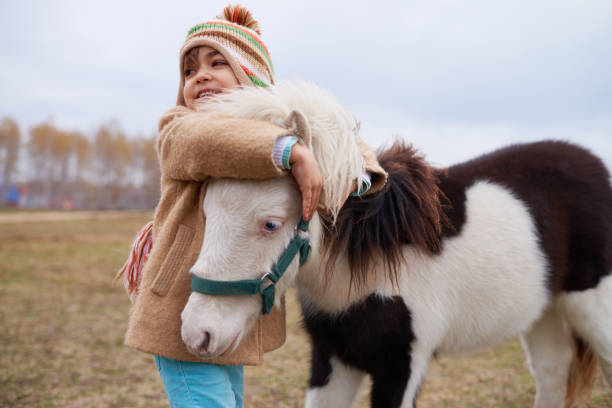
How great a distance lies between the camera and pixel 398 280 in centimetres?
160

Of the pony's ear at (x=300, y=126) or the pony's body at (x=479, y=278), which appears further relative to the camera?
the pony's body at (x=479, y=278)

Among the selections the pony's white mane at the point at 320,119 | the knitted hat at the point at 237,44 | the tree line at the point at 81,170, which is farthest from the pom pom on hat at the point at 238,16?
the tree line at the point at 81,170

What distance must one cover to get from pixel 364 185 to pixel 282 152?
0.38 m

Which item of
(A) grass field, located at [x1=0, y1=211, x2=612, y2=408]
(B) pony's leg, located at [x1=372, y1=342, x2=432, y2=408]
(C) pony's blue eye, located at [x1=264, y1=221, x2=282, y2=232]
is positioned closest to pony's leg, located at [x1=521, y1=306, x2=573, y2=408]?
(A) grass field, located at [x1=0, y1=211, x2=612, y2=408]

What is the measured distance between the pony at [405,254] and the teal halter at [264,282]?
20 mm

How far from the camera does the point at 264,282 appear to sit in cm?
129

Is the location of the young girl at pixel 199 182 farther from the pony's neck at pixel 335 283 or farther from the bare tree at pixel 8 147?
the bare tree at pixel 8 147

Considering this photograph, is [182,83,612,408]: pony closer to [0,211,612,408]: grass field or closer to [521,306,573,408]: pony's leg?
[521,306,573,408]: pony's leg

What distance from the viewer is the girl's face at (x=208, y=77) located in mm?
1565

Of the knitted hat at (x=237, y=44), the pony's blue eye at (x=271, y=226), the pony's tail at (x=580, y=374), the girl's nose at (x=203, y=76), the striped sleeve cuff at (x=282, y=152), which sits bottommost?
the pony's tail at (x=580, y=374)

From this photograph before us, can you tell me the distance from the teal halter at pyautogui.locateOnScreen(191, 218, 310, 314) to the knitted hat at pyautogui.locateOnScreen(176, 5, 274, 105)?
0.65 metres

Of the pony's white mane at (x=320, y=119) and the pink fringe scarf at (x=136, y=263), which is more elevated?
the pony's white mane at (x=320, y=119)

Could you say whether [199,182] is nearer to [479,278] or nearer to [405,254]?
[405,254]

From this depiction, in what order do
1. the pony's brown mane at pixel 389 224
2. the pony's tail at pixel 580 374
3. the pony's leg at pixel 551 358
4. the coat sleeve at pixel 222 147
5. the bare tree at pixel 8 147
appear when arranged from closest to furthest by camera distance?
1. the coat sleeve at pixel 222 147
2. the pony's brown mane at pixel 389 224
3. the pony's tail at pixel 580 374
4. the pony's leg at pixel 551 358
5. the bare tree at pixel 8 147
